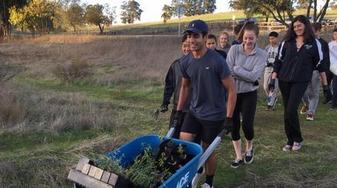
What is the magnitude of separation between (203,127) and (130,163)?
97 cm

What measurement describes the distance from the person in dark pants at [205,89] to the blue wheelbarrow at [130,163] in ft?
0.90

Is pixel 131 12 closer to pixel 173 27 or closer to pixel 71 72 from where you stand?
pixel 173 27

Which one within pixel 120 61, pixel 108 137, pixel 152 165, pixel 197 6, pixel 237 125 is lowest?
pixel 120 61

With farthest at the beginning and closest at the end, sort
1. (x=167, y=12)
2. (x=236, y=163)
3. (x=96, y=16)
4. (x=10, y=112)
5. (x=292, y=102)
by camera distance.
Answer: (x=167, y=12)
(x=96, y=16)
(x=10, y=112)
(x=292, y=102)
(x=236, y=163)

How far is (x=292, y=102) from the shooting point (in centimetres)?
612

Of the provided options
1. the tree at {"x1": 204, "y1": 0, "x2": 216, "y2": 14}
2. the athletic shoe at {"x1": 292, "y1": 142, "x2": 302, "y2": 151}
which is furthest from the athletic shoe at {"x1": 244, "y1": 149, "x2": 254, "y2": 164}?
the tree at {"x1": 204, "y1": 0, "x2": 216, "y2": 14}

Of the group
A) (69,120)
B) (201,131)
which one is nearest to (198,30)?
(201,131)

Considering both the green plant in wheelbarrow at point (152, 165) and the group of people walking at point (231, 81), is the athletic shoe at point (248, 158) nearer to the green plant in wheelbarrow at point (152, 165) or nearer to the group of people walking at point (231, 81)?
the group of people walking at point (231, 81)

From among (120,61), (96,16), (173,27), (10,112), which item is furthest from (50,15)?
(10,112)

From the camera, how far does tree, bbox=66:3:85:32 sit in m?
60.7

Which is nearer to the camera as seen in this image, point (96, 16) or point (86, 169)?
point (86, 169)

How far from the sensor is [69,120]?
24.8 feet

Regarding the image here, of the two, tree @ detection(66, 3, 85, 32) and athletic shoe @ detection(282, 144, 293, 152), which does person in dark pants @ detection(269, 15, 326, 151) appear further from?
tree @ detection(66, 3, 85, 32)

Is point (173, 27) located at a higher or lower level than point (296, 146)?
higher
